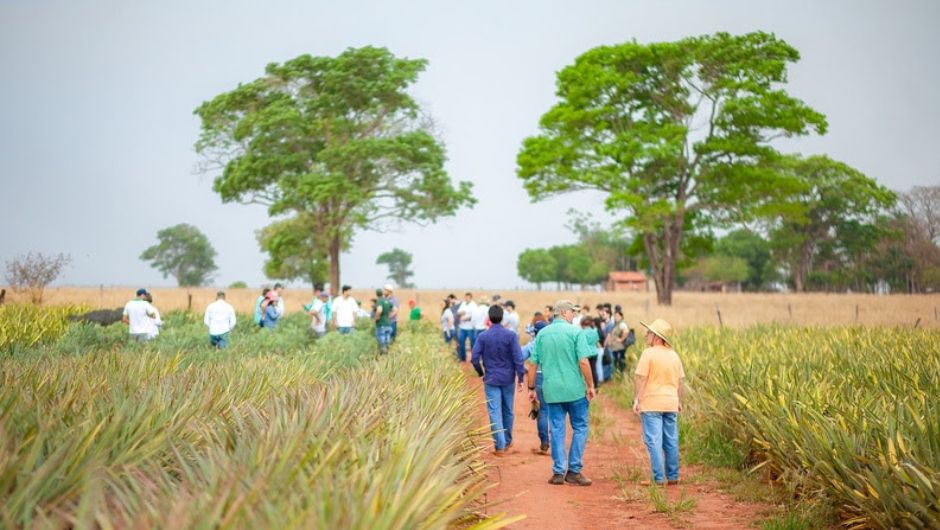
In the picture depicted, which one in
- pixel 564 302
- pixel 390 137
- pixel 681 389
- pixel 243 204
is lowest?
pixel 681 389

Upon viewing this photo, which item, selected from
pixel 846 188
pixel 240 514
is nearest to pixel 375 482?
pixel 240 514

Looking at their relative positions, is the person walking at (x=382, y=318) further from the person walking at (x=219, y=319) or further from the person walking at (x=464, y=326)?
the person walking at (x=219, y=319)

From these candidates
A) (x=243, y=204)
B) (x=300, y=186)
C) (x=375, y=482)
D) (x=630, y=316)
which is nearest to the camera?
(x=375, y=482)

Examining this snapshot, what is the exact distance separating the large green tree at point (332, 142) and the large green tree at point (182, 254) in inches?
3246

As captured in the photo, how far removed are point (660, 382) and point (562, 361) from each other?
1068mm

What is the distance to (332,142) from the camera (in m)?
45.7

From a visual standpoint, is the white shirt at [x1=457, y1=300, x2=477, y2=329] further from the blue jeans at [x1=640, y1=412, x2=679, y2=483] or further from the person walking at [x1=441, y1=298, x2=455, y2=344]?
the blue jeans at [x1=640, y1=412, x2=679, y2=483]

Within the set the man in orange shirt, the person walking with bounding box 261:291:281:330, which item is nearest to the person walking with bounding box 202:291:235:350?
the person walking with bounding box 261:291:281:330

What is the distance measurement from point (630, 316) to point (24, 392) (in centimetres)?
3215

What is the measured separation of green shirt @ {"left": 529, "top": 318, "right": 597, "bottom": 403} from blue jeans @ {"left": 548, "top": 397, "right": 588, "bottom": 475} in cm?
15

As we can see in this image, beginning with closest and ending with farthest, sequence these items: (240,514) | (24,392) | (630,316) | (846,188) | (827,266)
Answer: (240,514) < (24,392) < (630,316) < (846,188) < (827,266)

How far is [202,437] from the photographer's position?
21.4 feet

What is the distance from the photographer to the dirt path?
8.36 metres

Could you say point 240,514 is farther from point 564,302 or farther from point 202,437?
point 564,302
